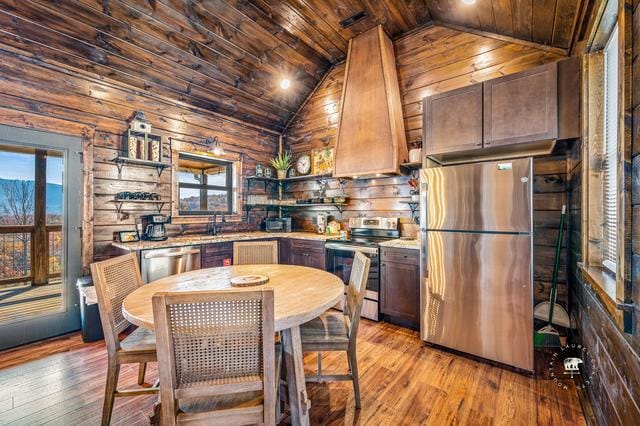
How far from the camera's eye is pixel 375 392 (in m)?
1.96

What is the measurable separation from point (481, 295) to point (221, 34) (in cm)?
381

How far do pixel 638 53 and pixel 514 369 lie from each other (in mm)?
2259

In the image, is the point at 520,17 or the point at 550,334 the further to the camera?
the point at 520,17

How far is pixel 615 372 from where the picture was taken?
123 cm

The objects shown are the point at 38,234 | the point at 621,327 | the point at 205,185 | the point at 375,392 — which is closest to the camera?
the point at 621,327

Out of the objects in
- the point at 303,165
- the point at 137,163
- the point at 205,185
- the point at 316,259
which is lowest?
the point at 316,259

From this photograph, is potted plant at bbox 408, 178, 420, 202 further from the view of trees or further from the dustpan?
the view of trees

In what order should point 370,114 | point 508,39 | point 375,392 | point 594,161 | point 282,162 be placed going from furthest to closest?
point 282,162 < point 370,114 < point 508,39 < point 375,392 < point 594,161

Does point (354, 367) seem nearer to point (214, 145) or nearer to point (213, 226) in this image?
point (213, 226)

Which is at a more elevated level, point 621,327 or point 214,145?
point 214,145

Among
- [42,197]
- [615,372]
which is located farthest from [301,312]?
[42,197]

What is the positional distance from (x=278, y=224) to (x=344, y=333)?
3024 millimetres

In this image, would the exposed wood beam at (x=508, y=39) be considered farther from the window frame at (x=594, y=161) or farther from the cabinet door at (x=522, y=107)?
the window frame at (x=594, y=161)

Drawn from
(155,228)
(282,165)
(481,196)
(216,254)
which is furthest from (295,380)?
(282,165)
